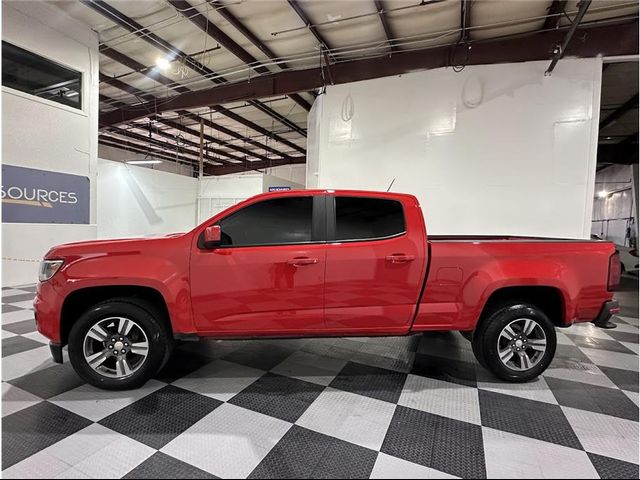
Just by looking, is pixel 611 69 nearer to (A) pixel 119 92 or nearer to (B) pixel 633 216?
(B) pixel 633 216

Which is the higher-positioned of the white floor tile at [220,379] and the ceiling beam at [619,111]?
the ceiling beam at [619,111]

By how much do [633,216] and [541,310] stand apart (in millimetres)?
12171

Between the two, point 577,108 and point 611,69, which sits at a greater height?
point 611,69

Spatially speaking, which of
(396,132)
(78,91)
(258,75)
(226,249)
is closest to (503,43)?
(396,132)

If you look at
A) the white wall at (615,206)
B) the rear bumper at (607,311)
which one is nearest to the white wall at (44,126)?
the rear bumper at (607,311)

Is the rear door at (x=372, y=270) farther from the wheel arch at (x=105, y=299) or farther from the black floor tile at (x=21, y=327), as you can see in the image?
the black floor tile at (x=21, y=327)

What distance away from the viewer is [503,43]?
552 centimetres

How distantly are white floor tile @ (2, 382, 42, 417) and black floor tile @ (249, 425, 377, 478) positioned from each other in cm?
172

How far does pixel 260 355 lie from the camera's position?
3.10 m

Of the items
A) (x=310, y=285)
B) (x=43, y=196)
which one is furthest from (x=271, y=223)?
(x=43, y=196)

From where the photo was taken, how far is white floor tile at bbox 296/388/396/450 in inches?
76.2

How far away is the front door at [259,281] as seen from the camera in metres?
2.38

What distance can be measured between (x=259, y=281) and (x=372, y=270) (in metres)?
0.85

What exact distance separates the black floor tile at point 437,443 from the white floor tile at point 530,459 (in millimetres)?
60
